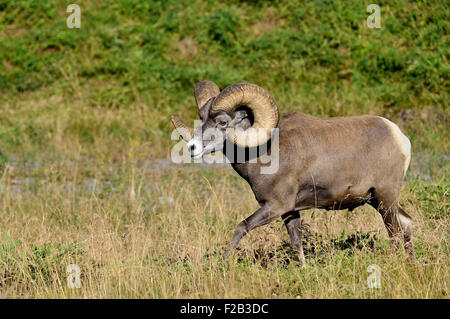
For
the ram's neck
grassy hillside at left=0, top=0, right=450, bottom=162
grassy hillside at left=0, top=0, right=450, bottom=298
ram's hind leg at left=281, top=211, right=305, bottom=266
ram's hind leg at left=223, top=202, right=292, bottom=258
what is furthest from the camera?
grassy hillside at left=0, top=0, right=450, bottom=162

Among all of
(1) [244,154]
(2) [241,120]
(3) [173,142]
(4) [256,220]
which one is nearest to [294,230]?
(4) [256,220]

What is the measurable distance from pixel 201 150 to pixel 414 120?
8398 millimetres

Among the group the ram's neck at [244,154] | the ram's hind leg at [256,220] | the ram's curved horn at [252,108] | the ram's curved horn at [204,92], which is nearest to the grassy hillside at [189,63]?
the ram's curved horn at [204,92]

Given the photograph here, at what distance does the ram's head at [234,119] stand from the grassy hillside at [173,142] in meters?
1.12

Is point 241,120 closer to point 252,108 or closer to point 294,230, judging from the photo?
point 252,108

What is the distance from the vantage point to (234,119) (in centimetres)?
680

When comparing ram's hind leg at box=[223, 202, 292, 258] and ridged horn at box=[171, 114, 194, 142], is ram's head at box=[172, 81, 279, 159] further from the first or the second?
ram's hind leg at box=[223, 202, 292, 258]

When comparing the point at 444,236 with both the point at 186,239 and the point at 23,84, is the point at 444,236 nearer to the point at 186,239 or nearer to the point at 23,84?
the point at 186,239

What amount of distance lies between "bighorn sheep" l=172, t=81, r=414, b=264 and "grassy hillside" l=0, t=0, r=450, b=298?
50 centimetres

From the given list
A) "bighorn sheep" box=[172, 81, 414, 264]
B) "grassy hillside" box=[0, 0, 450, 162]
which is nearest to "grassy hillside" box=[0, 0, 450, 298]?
"grassy hillside" box=[0, 0, 450, 162]

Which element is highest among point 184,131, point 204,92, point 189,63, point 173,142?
point 189,63

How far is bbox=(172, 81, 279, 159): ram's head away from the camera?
6.51m

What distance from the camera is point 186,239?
720 cm

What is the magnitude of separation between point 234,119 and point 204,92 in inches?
21.9
